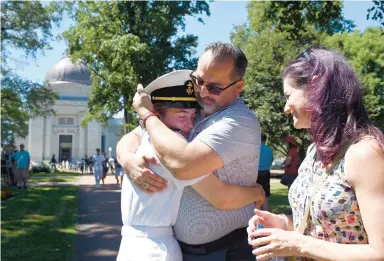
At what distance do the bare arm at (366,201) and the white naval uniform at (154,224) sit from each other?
0.77 meters

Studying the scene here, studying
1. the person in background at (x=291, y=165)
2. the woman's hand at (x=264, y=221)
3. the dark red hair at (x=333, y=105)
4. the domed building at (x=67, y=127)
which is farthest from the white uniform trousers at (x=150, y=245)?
the domed building at (x=67, y=127)

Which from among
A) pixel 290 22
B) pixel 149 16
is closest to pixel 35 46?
pixel 149 16

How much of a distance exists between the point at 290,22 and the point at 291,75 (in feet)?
34.6

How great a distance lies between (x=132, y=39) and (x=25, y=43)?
691 centimetres

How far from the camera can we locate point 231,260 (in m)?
2.33

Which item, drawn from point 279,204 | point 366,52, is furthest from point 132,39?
point 366,52

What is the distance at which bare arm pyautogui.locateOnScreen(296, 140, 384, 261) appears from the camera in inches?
66.5

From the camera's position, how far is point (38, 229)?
8.91m

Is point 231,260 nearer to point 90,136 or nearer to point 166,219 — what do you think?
point 166,219

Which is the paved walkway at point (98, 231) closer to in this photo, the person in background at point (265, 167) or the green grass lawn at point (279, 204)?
the person in background at point (265, 167)

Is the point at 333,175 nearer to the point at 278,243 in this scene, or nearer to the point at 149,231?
the point at 278,243

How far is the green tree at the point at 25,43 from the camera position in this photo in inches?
879

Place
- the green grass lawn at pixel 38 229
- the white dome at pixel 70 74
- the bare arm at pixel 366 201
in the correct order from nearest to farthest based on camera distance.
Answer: the bare arm at pixel 366 201 → the green grass lawn at pixel 38 229 → the white dome at pixel 70 74

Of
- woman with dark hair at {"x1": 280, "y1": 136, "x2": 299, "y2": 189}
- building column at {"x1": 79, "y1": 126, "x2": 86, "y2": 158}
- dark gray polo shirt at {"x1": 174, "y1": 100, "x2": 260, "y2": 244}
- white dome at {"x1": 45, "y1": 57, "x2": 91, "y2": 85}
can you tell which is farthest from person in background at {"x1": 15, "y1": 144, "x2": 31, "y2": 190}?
white dome at {"x1": 45, "y1": 57, "x2": 91, "y2": 85}
